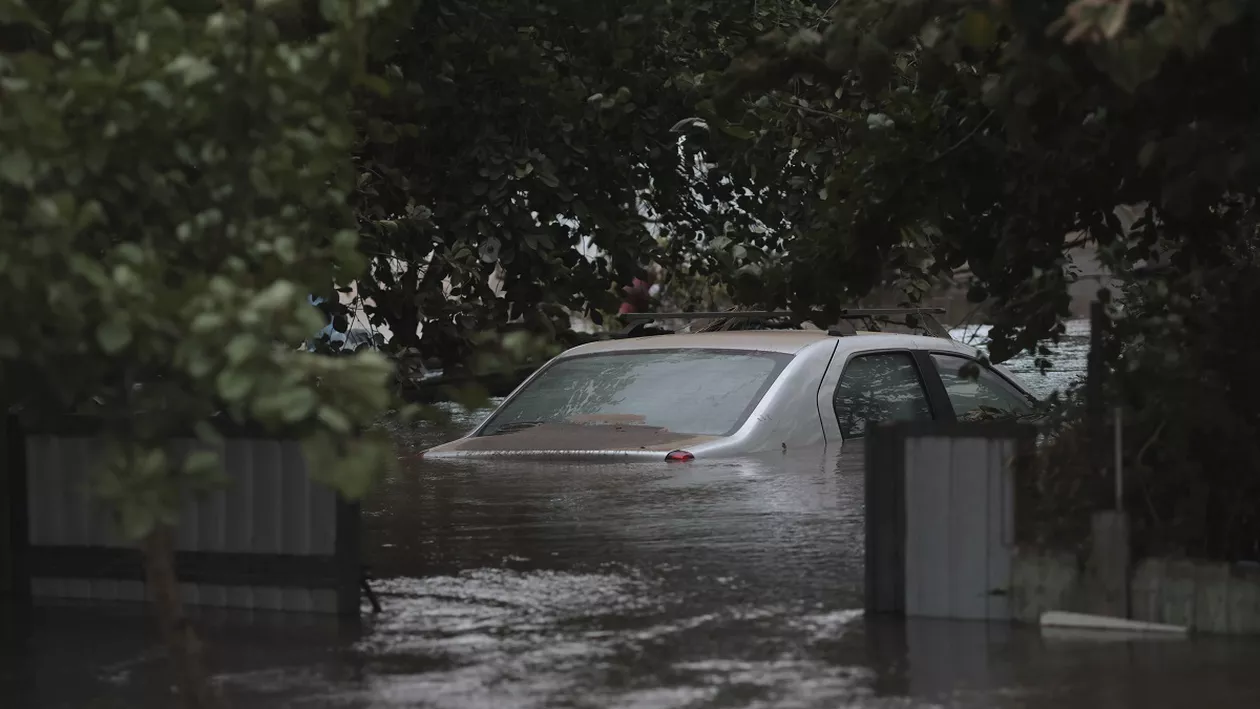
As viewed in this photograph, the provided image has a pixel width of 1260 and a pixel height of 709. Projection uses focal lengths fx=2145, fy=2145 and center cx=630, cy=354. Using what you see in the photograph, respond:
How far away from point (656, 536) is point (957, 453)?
266cm

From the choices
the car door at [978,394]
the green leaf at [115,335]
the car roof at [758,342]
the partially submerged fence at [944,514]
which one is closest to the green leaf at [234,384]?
the green leaf at [115,335]

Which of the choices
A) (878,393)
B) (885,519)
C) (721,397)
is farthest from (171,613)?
(878,393)

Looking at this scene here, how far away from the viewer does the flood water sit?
6668 millimetres

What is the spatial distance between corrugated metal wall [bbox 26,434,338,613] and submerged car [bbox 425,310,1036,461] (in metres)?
3.53

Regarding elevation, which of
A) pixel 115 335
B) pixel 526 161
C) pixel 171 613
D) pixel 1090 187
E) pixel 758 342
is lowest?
pixel 171 613

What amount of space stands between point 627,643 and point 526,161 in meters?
6.73

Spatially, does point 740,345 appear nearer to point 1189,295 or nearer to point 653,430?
point 653,430

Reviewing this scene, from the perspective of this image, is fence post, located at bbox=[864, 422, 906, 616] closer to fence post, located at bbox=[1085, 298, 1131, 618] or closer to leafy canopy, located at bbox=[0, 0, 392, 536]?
fence post, located at bbox=[1085, 298, 1131, 618]

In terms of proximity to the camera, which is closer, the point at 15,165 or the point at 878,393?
the point at 15,165

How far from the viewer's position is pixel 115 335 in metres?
5.39

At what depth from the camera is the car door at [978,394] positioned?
1315 cm

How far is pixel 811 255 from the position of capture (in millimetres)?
10500

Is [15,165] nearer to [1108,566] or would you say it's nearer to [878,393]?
[1108,566]

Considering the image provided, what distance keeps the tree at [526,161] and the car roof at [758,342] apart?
1297 mm
